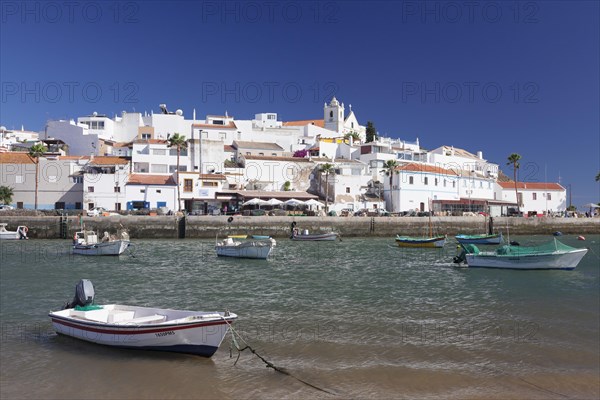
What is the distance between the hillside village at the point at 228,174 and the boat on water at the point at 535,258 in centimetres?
3227

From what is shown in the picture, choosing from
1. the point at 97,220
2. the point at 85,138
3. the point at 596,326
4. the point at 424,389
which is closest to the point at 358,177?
the point at 97,220

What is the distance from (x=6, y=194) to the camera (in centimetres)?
5700

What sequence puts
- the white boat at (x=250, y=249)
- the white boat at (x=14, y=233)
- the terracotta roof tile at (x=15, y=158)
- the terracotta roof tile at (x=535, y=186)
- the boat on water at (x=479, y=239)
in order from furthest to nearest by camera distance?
the terracotta roof tile at (x=535, y=186)
the terracotta roof tile at (x=15, y=158)
the white boat at (x=14, y=233)
the boat on water at (x=479, y=239)
the white boat at (x=250, y=249)

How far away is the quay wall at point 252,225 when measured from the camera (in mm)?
48469

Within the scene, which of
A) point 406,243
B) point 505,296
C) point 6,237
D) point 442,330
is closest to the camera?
point 442,330

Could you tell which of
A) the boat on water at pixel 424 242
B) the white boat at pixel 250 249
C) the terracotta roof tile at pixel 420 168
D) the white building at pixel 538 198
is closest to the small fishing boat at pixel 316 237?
the boat on water at pixel 424 242

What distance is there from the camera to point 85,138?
73.8 metres

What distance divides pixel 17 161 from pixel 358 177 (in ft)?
146

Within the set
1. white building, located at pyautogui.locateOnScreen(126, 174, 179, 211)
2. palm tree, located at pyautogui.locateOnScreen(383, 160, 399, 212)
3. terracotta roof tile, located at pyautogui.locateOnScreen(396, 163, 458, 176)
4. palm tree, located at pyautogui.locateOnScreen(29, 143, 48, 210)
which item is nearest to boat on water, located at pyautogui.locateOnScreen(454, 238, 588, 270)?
palm tree, located at pyautogui.locateOnScreen(383, 160, 399, 212)

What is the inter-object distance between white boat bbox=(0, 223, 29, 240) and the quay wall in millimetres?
977

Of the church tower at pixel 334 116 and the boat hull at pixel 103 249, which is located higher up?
the church tower at pixel 334 116

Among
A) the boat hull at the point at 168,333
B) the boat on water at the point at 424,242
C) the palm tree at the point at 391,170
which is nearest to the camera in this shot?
the boat hull at the point at 168,333

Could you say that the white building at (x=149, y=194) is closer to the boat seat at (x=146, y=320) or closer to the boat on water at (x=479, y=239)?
the boat on water at (x=479, y=239)

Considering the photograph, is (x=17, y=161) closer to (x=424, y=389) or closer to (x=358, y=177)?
(x=358, y=177)
